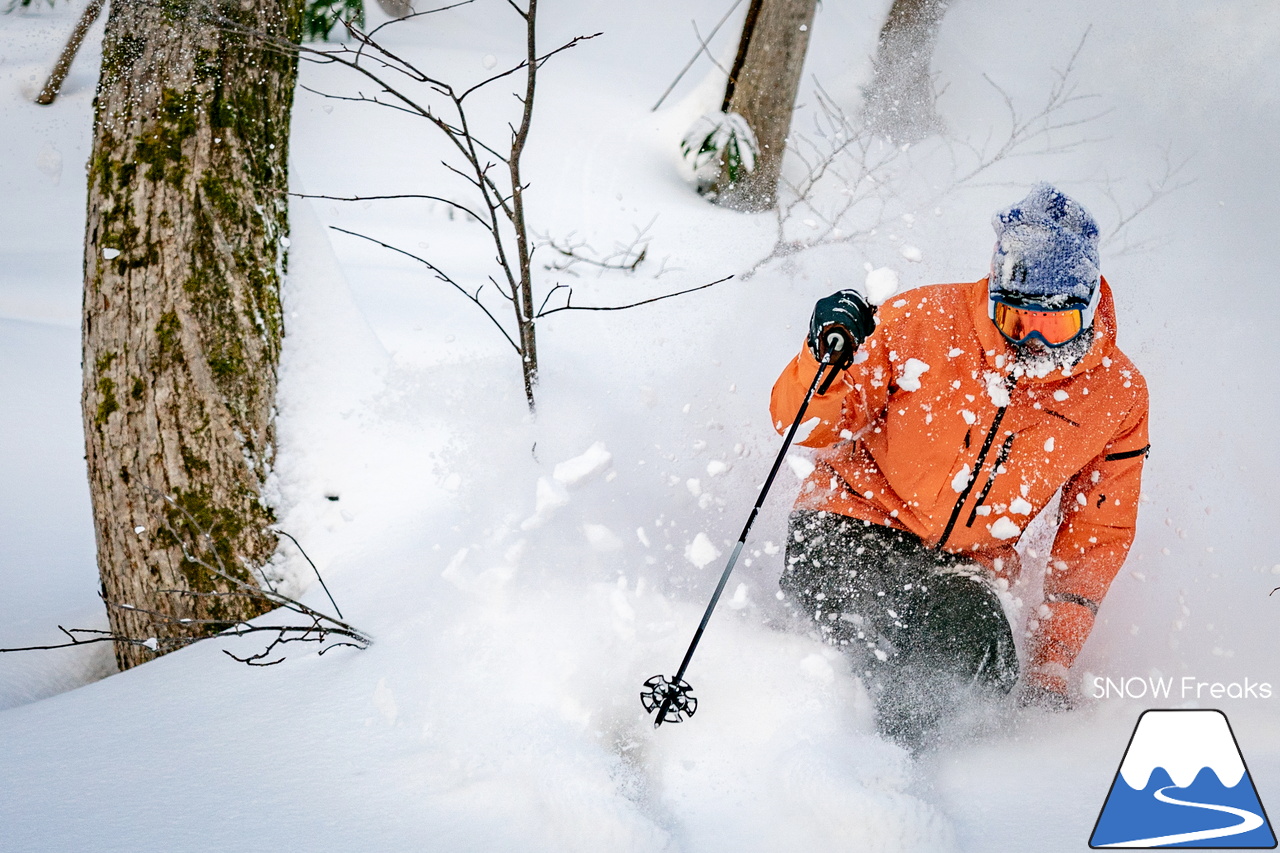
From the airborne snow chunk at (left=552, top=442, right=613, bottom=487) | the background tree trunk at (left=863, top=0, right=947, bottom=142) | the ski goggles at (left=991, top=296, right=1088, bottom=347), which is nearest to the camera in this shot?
the ski goggles at (left=991, top=296, right=1088, bottom=347)

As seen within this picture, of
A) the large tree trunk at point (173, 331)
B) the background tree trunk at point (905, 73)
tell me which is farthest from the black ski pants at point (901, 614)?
the background tree trunk at point (905, 73)

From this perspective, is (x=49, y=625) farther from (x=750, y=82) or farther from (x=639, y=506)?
(x=750, y=82)

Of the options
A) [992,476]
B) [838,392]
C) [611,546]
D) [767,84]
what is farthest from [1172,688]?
[767,84]

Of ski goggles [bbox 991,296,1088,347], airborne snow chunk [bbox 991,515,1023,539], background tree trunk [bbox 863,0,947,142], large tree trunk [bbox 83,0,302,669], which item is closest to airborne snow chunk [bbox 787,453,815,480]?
airborne snow chunk [bbox 991,515,1023,539]

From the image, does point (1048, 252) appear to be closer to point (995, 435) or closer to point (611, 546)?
point (995, 435)

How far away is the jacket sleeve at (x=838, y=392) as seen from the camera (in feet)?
7.02

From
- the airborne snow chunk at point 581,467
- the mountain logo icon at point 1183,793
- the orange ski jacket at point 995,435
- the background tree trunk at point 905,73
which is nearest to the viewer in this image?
the mountain logo icon at point 1183,793

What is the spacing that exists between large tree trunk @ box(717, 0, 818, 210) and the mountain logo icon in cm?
398

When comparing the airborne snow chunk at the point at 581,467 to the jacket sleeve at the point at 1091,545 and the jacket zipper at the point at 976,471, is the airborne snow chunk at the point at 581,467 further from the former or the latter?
the jacket sleeve at the point at 1091,545

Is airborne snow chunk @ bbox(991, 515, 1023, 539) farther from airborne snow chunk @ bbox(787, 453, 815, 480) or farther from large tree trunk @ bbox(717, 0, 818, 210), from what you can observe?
large tree trunk @ bbox(717, 0, 818, 210)

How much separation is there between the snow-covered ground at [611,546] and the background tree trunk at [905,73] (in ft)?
2.79

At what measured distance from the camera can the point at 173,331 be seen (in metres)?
2.20

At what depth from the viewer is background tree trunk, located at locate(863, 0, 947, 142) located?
5.60m

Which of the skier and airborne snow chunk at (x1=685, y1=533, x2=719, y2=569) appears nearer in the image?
the skier
